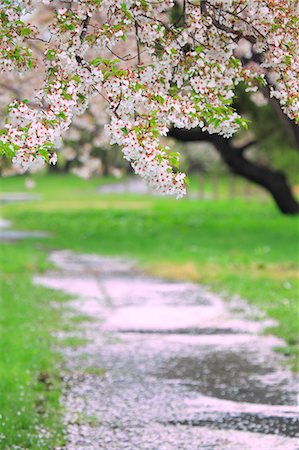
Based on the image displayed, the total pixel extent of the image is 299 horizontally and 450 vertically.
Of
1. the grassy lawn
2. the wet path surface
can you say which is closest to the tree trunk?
the grassy lawn

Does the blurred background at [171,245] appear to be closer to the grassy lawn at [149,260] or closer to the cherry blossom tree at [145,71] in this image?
the grassy lawn at [149,260]

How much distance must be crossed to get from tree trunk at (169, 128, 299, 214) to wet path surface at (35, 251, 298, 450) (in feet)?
42.5

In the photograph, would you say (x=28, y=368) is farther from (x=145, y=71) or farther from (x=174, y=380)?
(x=145, y=71)

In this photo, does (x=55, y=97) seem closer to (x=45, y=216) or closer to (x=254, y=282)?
(x=254, y=282)

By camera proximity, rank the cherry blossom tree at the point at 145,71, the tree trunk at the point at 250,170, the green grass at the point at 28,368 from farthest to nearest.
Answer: the tree trunk at the point at 250,170 → the green grass at the point at 28,368 → the cherry blossom tree at the point at 145,71

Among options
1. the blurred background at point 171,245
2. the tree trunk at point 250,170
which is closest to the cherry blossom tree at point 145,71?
the blurred background at point 171,245

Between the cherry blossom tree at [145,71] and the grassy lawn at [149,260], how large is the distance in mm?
2802

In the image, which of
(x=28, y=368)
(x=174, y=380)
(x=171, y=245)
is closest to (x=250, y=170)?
(x=171, y=245)

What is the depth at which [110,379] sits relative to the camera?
10305 mm

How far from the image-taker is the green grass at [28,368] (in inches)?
317

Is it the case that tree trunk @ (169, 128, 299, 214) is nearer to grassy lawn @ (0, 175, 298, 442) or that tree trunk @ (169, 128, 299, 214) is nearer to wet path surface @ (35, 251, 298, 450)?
grassy lawn @ (0, 175, 298, 442)

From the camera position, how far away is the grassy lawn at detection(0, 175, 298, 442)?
978 cm

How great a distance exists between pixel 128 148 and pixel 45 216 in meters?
31.5

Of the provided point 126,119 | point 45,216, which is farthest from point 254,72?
point 45,216
